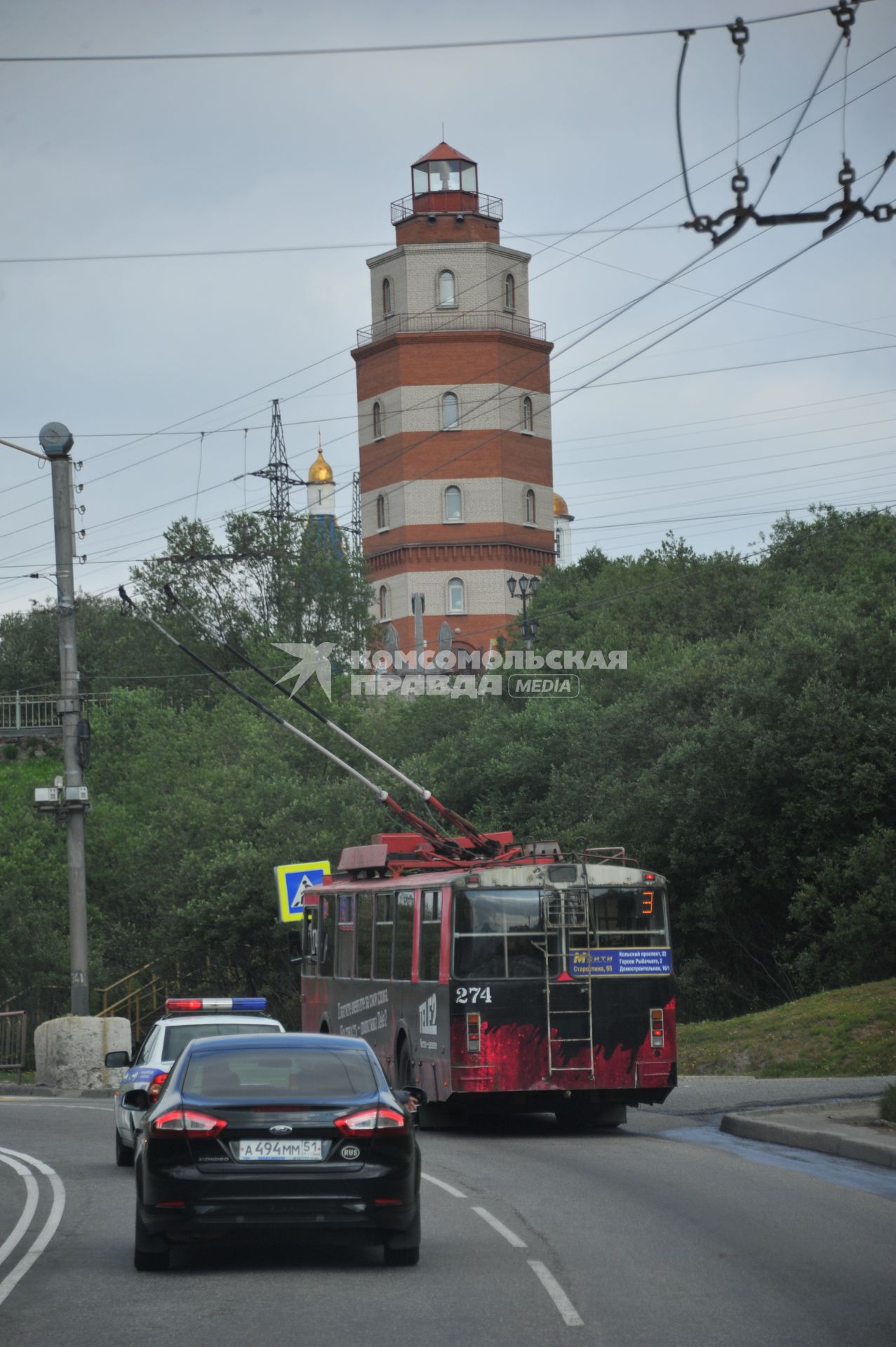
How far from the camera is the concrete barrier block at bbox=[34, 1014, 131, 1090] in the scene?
29812mm

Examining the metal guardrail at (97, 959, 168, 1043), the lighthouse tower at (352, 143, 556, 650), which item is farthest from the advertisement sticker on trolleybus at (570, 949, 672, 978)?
the lighthouse tower at (352, 143, 556, 650)

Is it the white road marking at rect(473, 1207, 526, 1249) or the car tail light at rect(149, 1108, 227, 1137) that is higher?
the car tail light at rect(149, 1108, 227, 1137)

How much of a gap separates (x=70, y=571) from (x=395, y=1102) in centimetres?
2060

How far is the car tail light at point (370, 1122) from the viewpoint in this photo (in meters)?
10.0

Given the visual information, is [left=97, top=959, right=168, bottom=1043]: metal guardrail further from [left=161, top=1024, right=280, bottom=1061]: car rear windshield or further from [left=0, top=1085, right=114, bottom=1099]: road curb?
[left=161, top=1024, right=280, bottom=1061]: car rear windshield

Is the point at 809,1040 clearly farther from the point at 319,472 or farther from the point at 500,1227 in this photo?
the point at 319,472

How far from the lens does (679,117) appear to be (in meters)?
12.7

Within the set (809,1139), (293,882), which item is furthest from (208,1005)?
(293,882)

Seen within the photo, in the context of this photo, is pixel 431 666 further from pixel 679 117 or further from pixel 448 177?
pixel 679 117

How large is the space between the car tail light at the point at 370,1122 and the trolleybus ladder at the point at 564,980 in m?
9.24

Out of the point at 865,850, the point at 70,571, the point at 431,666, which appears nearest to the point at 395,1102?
the point at 70,571

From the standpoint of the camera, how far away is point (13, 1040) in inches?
1511

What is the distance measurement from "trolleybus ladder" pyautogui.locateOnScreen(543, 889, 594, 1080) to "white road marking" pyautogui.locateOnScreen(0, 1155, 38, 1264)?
556 centimetres

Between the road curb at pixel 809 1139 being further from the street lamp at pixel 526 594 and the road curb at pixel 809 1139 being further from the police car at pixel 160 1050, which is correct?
the street lamp at pixel 526 594
